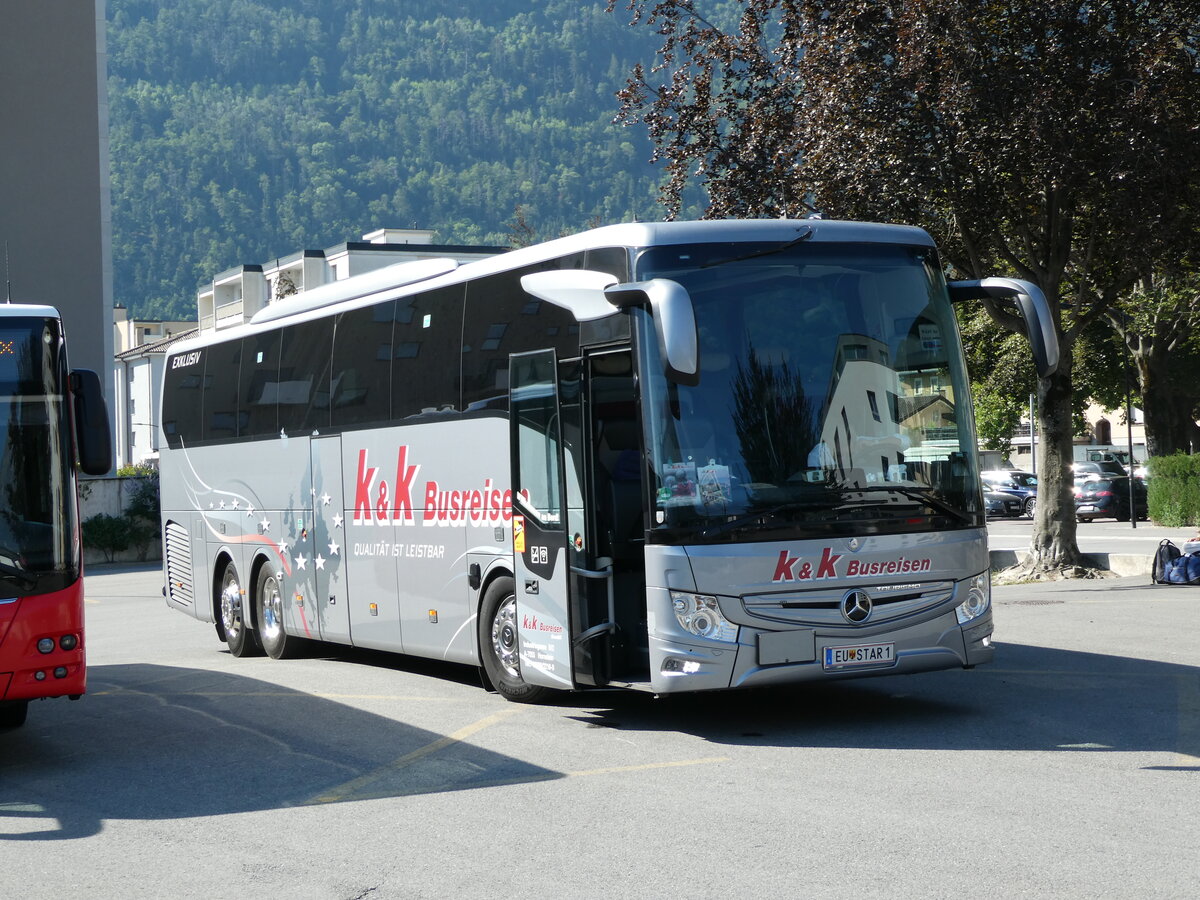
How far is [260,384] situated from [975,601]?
8.15m

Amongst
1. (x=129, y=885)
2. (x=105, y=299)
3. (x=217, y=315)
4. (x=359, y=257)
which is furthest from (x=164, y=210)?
(x=129, y=885)

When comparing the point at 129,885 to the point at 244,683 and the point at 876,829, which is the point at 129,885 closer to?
the point at 876,829

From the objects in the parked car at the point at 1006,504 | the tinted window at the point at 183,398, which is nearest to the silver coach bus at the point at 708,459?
the tinted window at the point at 183,398

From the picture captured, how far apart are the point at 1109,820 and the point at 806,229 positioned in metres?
4.38

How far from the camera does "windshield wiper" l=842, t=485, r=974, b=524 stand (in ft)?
31.3

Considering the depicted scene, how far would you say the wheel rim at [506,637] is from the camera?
1110 cm

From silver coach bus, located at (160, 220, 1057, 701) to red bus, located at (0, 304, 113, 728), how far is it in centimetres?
A: 299

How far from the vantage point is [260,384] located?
604 inches

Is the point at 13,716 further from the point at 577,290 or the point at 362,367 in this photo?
the point at 577,290

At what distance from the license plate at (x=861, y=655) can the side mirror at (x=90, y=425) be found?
178 inches

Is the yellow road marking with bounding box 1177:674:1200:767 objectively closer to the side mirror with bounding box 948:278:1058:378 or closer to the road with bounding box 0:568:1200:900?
the road with bounding box 0:568:1200:900

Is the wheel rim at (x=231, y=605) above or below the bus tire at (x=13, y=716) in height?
above

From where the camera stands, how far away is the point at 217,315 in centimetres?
11069

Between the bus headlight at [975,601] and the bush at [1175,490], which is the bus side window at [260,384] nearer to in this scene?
the bus headlight at [975,601]
